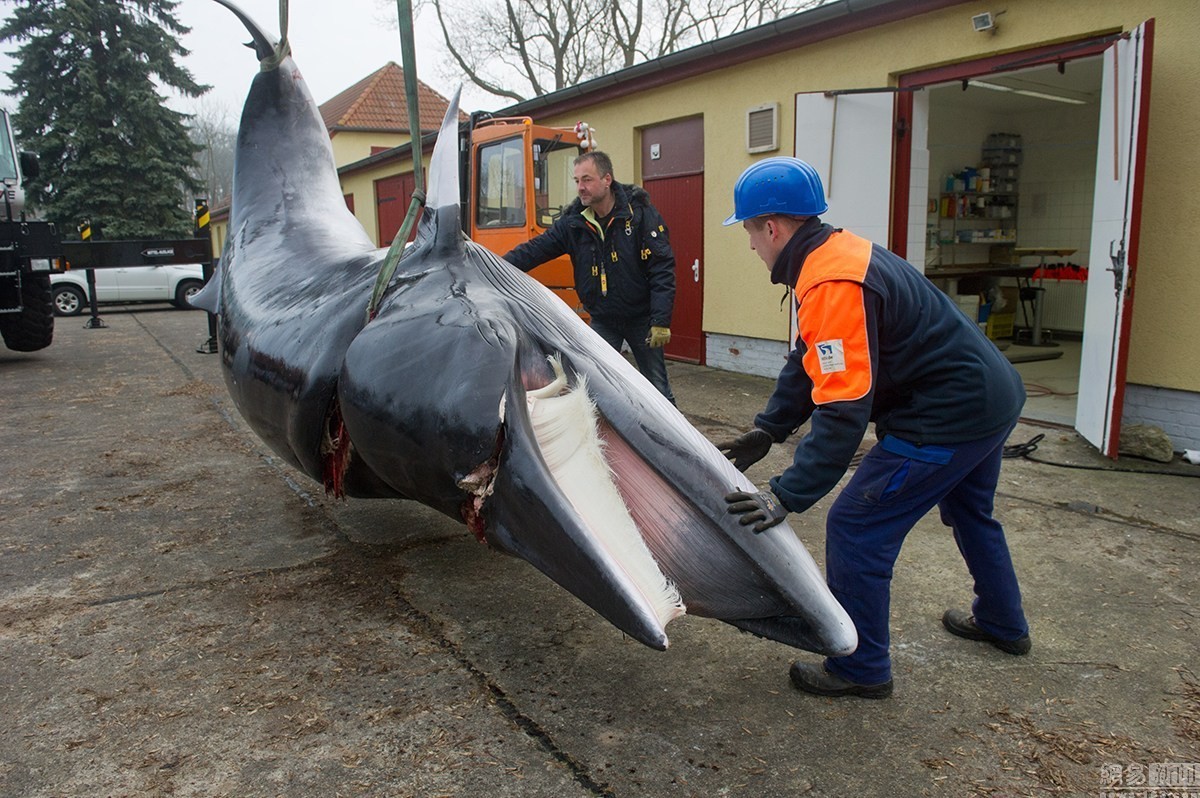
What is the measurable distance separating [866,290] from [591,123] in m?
9.34

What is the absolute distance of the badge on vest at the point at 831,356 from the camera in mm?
2311

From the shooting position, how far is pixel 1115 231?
5.33m

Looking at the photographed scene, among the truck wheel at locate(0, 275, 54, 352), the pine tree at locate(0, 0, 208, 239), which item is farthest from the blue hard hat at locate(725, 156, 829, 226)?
the pine tree at locate(0, 0, 208, 239)

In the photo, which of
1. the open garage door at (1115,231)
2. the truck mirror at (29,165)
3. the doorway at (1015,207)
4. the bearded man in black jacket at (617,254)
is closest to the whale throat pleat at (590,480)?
the bearded man in black jacket at (617,254)

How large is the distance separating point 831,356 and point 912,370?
36 cm

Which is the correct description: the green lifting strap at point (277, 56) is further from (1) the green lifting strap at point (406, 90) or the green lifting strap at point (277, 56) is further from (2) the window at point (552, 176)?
(2) the window at point (552, 176)

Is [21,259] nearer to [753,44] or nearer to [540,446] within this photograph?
[753,44]

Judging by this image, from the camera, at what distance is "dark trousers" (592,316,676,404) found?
5.39 m

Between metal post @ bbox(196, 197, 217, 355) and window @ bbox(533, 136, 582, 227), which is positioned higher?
window @ bbox(533, 136, 582, 227)

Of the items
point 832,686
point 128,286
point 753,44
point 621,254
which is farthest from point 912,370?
point 128,286

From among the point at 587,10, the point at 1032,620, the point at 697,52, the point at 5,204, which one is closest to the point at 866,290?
the point at 1032,620

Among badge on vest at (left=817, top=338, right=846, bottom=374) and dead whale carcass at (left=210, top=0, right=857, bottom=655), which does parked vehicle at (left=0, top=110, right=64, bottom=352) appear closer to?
dead whale carcass at (left=210, top=0, right=857, bottom=655)

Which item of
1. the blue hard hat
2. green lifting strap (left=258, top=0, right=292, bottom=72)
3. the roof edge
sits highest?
the roof edge

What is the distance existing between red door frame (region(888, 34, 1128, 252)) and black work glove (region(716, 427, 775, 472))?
4.45 metres
